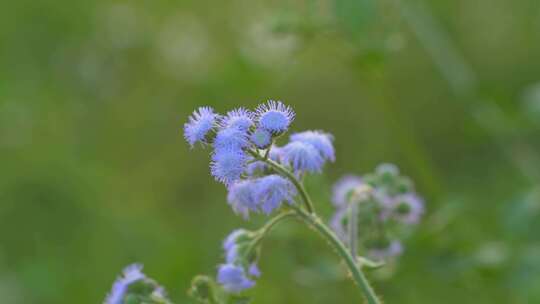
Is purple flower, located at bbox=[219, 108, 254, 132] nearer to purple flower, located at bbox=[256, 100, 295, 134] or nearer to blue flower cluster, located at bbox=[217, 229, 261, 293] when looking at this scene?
purple flower, located at bbox=[256, 100, 295, 134]

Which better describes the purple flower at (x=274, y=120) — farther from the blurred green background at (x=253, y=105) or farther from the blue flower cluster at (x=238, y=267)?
the blurred green background at (x=253, y=105)

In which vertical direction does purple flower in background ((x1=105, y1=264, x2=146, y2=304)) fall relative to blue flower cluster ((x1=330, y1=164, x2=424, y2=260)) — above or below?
below

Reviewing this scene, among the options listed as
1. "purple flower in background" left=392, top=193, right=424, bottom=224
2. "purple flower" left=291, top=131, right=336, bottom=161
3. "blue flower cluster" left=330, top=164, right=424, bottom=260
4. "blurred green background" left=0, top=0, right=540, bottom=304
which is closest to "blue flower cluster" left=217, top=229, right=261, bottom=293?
"purple flower" left=291, top=131, right=336, bottom=161

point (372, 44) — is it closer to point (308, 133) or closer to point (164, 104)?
point (308, 133)

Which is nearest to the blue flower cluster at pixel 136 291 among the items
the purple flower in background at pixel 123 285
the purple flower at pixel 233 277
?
the purple flower in background at pixel 123 285

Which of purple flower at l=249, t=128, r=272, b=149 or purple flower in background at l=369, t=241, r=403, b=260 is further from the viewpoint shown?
purple flower in background at l=369, t=241, r=403, b=260
